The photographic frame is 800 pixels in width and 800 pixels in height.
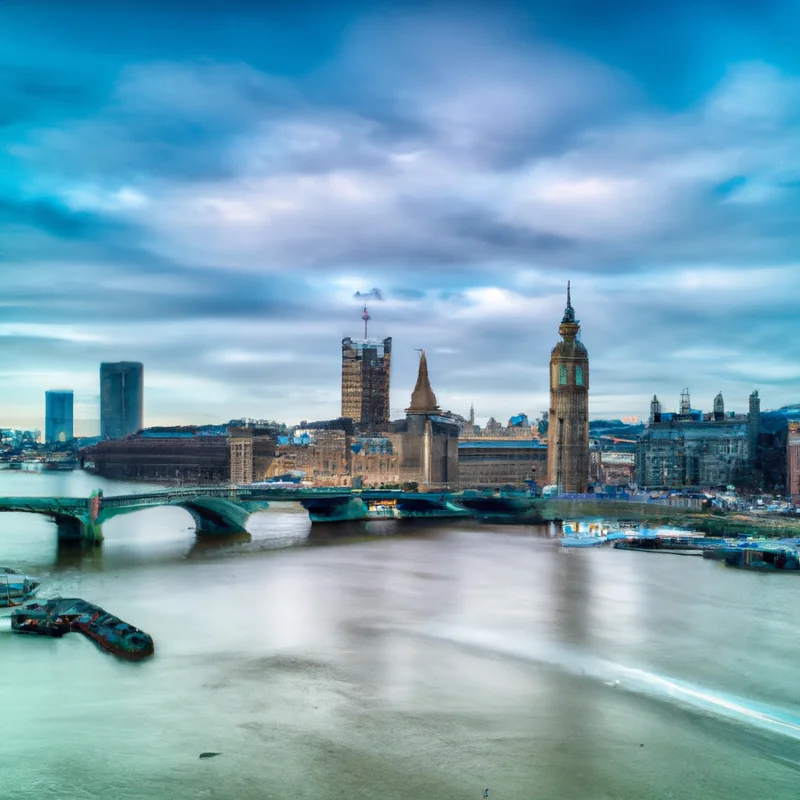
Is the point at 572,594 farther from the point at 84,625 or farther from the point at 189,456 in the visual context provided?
the point at 189,456

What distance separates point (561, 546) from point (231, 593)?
23.6 metres

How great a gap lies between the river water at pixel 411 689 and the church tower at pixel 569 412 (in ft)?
145

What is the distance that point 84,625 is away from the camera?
29562 millimetres

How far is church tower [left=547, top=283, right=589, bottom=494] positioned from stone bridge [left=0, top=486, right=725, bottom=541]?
44.9 feet

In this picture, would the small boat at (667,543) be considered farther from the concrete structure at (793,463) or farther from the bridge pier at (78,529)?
the concrete structure at (793,463)

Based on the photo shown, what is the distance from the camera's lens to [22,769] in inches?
735

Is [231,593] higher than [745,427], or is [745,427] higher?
[745,427]

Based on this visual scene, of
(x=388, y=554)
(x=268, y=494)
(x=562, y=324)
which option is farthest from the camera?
(x=562, y=324)

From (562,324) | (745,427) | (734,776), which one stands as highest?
(562,324)

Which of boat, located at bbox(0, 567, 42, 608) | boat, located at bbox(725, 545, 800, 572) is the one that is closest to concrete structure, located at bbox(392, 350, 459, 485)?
boat, located at bbox(725, 545, 800, 572)

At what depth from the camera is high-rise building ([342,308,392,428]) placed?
4759 inches

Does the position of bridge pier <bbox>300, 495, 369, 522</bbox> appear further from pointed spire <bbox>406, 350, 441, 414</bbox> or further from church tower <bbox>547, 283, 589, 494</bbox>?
pointed spire <bbox>406, 350, 441, 414</bbox>

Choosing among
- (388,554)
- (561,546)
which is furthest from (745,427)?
(388,554)

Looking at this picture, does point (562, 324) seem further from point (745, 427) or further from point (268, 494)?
point (268, 494)
